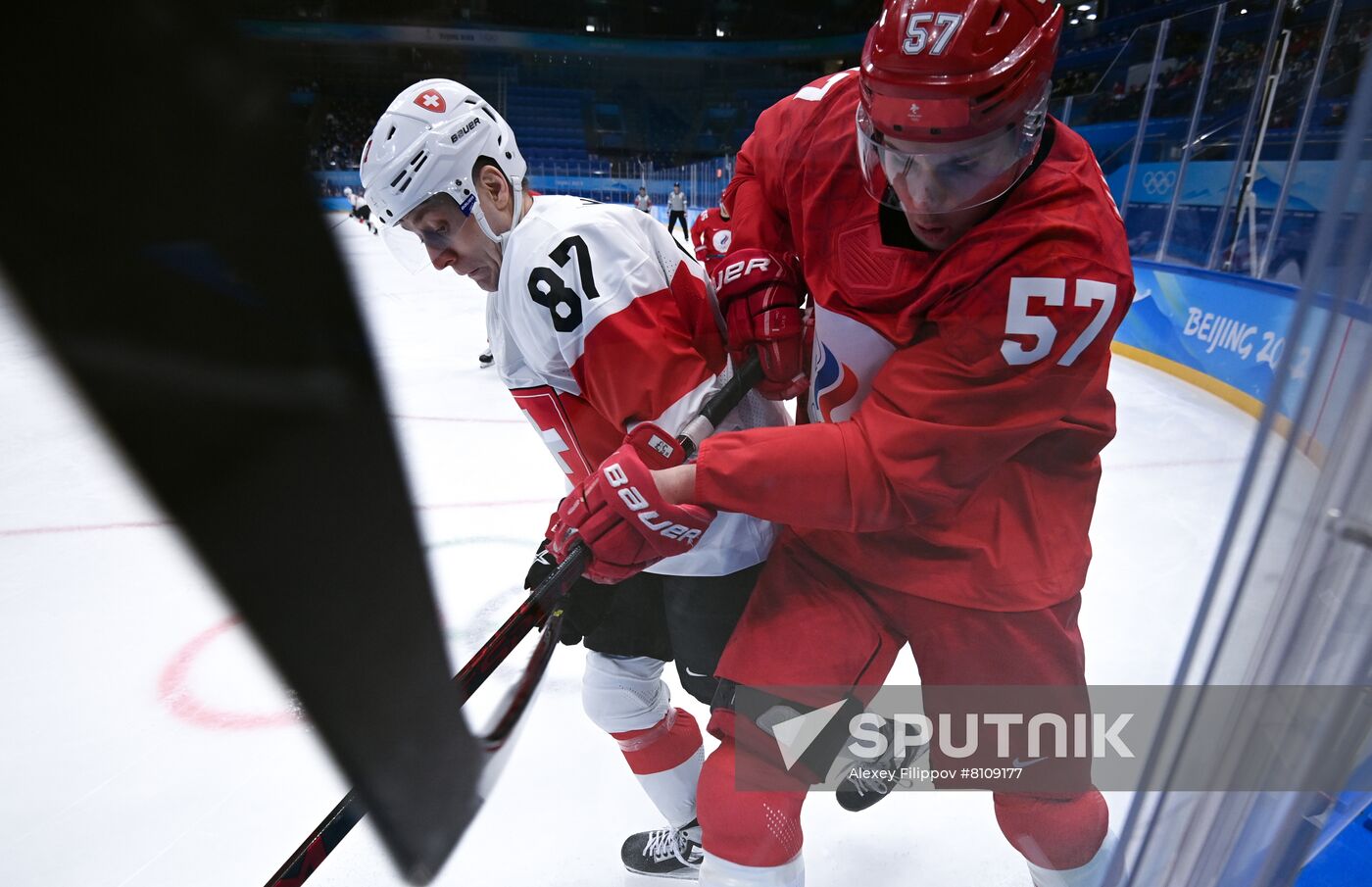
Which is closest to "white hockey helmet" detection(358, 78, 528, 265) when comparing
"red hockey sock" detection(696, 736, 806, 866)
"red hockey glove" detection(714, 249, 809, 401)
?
"red hockey glove" detection(714, 249, 809, 401)

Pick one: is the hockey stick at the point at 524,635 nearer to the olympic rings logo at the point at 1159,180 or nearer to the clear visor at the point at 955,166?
the clear visor at the point at 955,166

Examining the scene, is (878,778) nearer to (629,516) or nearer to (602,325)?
(629,516)

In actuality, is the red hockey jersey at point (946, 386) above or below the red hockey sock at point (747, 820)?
above

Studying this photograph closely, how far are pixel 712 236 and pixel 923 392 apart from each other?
20.5 inches

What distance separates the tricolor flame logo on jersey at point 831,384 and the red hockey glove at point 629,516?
0.64 ft

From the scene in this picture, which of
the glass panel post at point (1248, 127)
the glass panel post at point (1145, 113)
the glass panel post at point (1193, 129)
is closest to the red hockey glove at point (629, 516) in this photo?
the glass panel post at point (1248, 127)

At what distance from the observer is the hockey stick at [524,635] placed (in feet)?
2.46

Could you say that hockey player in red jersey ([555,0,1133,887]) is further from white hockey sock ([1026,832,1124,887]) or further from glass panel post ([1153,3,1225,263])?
glass panel post ([1153,3,1225,263])

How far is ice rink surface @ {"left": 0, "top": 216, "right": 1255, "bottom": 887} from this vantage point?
128 cm

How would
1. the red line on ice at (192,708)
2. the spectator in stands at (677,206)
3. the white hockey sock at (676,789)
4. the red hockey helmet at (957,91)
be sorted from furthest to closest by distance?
the spectator in stands at (677,206)
the red line on ice at (192,708)
the white hockey sock at (676,789)
the red hockey helmet at (957,91)

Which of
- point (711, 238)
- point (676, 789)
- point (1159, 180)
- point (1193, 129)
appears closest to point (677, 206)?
point (711, 238)

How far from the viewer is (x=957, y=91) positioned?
0.66 meters

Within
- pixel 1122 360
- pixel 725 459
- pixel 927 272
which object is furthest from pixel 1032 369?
pixel 1122 360

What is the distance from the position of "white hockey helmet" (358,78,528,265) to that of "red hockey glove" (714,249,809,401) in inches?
12.5
